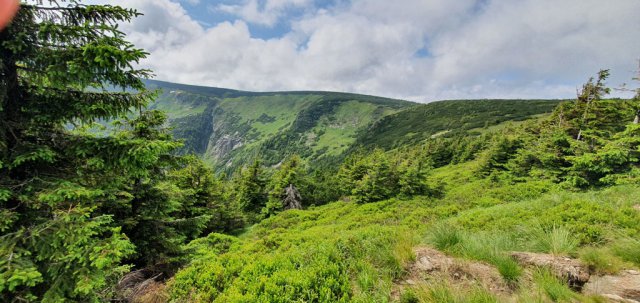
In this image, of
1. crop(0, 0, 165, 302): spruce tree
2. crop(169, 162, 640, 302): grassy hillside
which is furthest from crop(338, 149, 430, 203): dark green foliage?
crop(0, 0, 165, 302): spruce tree

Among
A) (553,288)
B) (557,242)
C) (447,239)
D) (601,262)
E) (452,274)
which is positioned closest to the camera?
(553,288)

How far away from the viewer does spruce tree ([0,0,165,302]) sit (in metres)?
4.16

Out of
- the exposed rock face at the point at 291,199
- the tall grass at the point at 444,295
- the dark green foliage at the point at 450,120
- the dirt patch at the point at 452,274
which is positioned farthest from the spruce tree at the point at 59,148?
the dark green foliage at the point at 450,120

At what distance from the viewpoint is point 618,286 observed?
14.0 feet

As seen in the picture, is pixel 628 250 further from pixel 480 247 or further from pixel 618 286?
pixel 480 247

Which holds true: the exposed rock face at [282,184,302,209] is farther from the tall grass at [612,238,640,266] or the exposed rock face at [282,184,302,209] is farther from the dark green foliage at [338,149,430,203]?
the tall grass at [612,238,640,266]

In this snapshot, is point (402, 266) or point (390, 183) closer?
point (402, 266)

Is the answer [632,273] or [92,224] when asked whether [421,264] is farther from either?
[92,224]

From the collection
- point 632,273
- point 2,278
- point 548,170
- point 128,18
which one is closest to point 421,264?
point 632,273

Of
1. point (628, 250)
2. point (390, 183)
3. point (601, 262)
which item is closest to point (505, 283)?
point (601, 262)

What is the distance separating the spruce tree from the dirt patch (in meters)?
5.50

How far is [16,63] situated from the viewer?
17.2 ft

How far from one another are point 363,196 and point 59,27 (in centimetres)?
2946

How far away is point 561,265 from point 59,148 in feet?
35.0
